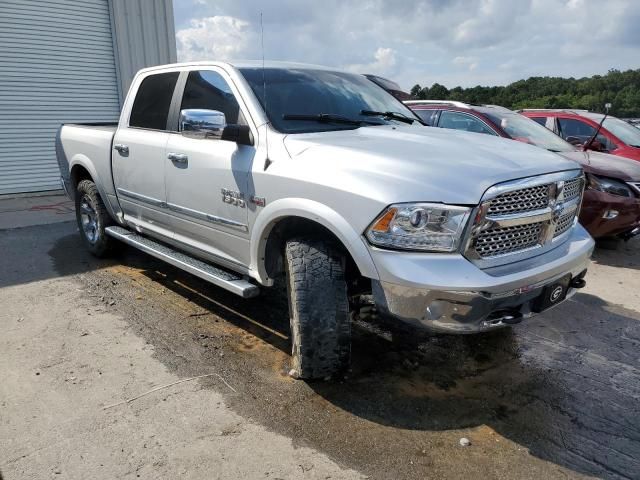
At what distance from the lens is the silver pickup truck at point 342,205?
99.8 inches

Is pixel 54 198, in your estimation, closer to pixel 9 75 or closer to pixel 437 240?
pixel 9 75

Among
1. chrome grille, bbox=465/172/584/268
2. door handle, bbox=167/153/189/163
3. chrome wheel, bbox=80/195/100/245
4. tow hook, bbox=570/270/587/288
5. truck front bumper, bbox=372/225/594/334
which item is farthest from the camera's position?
chrome wheel, bbox=80/195/100/245

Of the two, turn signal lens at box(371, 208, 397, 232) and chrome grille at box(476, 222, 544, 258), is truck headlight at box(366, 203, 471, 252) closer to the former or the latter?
turn signal lens at box(371, 208, 397, 232)

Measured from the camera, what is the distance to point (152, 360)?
3500 mm

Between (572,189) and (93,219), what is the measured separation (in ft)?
15.7

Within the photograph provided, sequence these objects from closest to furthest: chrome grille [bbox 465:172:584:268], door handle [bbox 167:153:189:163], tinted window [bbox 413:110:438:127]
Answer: chrome grille [bbox 465:172:584:268] < door handle [bbox 167:153:189:163] < tinted window [bbox 413:110:438:127]

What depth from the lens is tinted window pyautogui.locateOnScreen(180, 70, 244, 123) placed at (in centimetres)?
361

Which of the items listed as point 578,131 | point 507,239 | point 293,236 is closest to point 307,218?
point 293,236

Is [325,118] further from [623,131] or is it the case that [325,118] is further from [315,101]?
[623,131]

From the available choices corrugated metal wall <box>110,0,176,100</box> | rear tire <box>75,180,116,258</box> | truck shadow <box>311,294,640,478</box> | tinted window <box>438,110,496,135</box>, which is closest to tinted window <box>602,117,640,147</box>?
tinted window <box>438,110,496,135</box>

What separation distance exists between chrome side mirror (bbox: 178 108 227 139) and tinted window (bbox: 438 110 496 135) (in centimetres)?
444

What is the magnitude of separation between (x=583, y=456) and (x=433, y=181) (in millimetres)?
1611

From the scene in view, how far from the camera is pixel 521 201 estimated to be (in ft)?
9.10

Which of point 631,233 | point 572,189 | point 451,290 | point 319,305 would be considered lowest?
point 631,233
